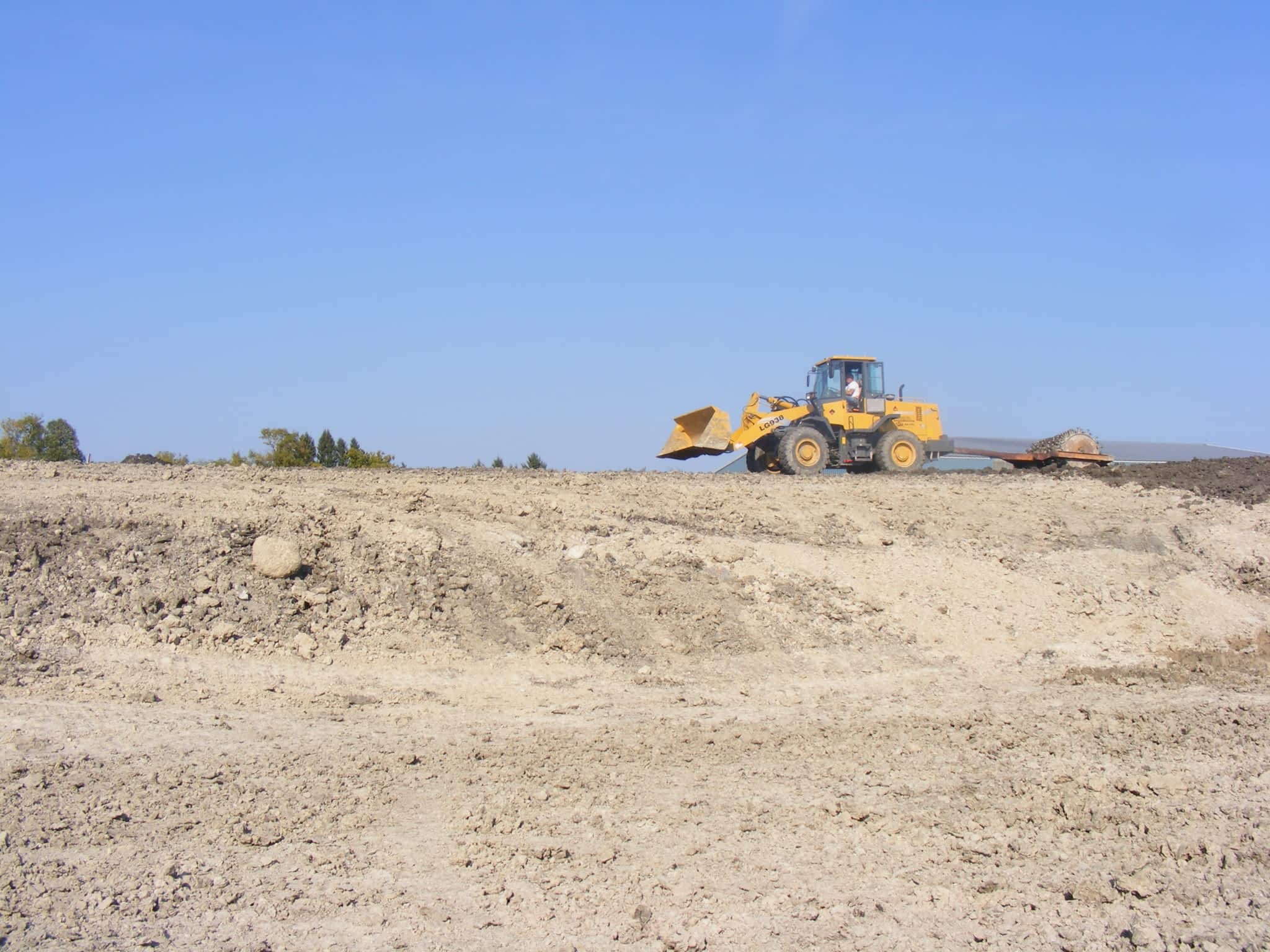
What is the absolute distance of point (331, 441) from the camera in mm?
23000

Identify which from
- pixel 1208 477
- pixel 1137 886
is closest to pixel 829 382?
pixel 1208 477

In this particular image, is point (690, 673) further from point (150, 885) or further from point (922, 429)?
point (922, 429)

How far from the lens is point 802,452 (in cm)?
1805

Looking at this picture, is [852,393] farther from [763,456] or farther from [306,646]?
[306,646]

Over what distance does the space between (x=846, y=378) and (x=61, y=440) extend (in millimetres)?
16945

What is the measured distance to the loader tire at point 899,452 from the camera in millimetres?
19062

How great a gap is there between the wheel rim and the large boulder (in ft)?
32.7

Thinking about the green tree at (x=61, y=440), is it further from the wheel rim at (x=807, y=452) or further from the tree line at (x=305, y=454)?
the wheel rim at (x=807, y=452)

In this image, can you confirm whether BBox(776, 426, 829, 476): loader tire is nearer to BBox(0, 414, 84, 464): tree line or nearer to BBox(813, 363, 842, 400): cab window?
BBox(813, 363, 842, 400): cab window

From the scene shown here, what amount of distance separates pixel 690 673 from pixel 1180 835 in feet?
15.6

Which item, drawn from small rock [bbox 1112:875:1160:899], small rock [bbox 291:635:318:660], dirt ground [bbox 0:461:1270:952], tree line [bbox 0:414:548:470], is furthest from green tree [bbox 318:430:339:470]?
small rock [bbox 1112:875:1160:899]

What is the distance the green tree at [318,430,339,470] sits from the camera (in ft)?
74.2

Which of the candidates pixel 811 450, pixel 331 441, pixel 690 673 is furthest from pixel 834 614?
pixel 331 441

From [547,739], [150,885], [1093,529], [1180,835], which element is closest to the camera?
Result: [150,885]
